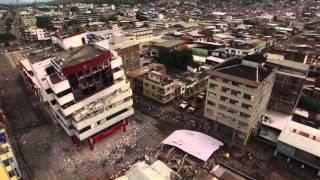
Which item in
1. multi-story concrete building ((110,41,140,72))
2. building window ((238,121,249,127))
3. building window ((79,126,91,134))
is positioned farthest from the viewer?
multi-story concrete building ((110,41,140,72))

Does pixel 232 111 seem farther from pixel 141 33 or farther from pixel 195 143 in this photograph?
pixel 141 33

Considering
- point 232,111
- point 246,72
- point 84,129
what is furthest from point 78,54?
point 246,72

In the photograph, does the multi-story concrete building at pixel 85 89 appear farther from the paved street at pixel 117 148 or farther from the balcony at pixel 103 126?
the paved street at pixel 117 148

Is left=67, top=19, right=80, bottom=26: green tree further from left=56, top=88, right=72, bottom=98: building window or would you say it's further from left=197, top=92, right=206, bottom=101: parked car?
left=56, top=88, right=72, bottom=98: building window

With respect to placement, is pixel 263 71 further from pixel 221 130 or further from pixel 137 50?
pixel 137 50

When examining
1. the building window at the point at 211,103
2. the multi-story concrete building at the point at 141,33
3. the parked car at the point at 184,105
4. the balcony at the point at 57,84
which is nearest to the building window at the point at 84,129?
the balcony at the point at 57,84

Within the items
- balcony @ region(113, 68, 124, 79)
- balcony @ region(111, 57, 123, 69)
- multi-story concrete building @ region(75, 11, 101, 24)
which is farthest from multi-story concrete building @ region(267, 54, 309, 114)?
multi-story concrete building @ region(75, 11, 101, 24)
